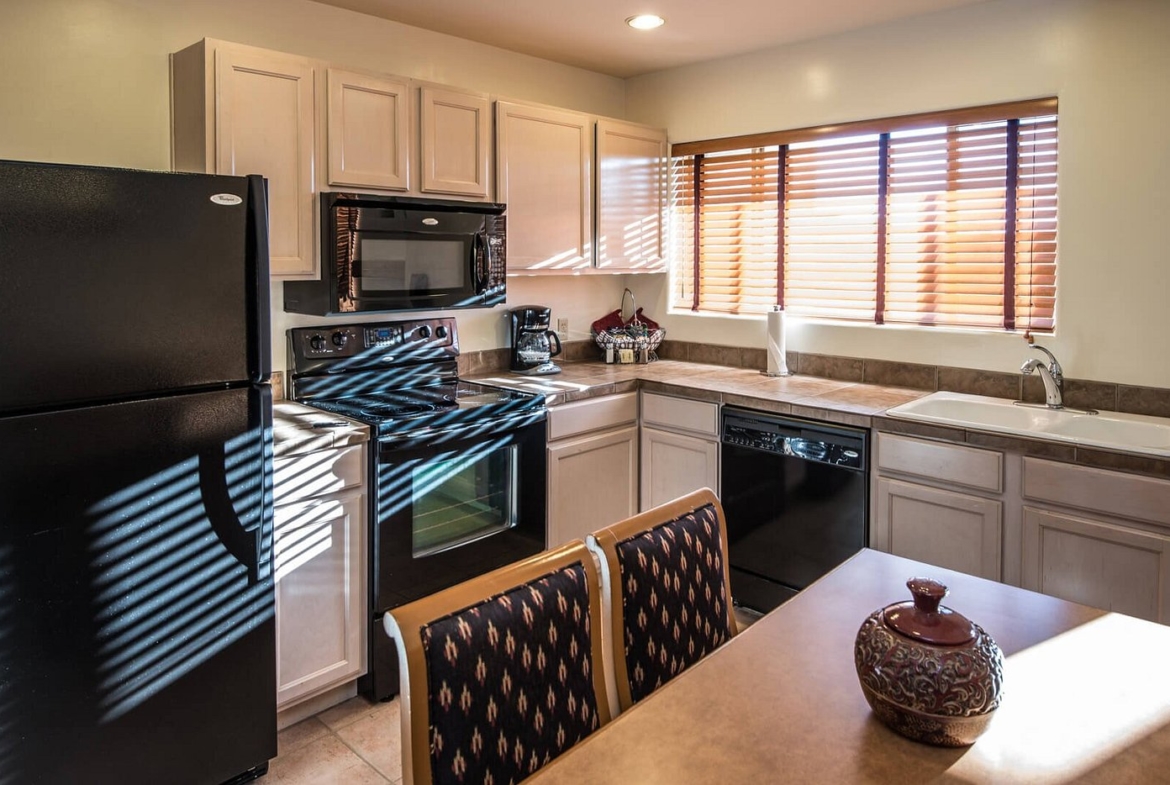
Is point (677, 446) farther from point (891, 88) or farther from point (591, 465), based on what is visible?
point (891, 88)

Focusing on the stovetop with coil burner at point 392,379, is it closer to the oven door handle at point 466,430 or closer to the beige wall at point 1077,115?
the oven door handle at point 466,430

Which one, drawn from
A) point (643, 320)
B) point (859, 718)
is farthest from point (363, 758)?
point (643, 320)

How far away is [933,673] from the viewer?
43.2 inches

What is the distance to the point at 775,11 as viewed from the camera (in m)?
3.05

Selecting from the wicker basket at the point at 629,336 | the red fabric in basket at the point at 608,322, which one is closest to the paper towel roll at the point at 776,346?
the wicker basket at the point at 629,336

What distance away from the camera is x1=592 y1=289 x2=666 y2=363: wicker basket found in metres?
3.92

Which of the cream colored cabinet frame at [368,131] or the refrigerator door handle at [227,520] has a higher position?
the cream colored cabinet frame at [368,131]

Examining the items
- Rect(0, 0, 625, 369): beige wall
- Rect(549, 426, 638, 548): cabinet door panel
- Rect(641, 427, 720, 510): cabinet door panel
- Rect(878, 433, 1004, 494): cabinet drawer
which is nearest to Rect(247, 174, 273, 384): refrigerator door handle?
Rect(0, 0, 625, 369): beige wall

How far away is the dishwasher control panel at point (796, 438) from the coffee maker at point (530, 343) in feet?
2.85

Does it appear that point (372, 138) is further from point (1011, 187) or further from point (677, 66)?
point (1011, 187)

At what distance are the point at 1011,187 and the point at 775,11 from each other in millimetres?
→ 1090

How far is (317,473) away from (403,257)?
2.90 ft

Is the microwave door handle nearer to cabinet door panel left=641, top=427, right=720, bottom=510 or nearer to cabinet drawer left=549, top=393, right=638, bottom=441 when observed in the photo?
cabinet drawer left=549, top=393, right=638, bottom=441

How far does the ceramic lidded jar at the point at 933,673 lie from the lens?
109cm
